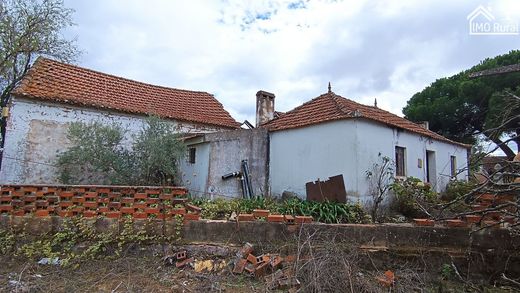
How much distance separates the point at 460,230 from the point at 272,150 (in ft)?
21.6

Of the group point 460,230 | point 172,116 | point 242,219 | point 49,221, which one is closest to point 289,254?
point 242,219

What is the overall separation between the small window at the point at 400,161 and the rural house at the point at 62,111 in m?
7.54

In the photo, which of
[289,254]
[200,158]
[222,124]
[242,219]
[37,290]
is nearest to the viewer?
[37,290]

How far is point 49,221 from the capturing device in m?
5.27

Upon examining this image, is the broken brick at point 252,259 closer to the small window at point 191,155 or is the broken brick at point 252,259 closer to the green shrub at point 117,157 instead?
the green shrub at point 117,157

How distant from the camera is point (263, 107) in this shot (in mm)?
13133

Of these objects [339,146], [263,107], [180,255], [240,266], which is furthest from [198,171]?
[240,266]

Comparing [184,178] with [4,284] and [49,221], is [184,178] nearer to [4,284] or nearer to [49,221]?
[49,221]

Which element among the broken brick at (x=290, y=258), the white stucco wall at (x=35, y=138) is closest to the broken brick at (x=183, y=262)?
the broken brick at (x=290, y=258)

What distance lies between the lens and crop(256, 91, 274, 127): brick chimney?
1305cm

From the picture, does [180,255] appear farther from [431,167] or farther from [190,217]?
[431,167]

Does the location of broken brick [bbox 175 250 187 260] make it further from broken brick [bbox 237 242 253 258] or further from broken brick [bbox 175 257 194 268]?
broken brick [bbox 237 242 253 258]

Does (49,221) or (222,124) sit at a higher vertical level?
(222,124)

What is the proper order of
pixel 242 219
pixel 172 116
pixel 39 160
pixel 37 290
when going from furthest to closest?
1. pixel 172 116
2. pixel 39 160
3. pixel 242 219
4. pixel 37 290
